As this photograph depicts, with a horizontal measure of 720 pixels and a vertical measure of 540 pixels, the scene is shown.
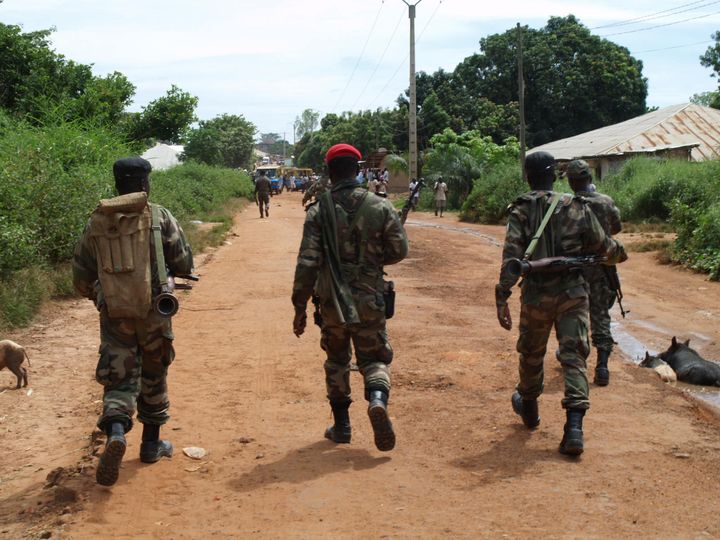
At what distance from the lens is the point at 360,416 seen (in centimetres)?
609

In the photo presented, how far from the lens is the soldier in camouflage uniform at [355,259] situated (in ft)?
16.6

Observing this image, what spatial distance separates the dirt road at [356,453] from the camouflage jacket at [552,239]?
0.98 metres

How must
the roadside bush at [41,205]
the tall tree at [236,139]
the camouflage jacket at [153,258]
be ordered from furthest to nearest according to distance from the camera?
the tall tree at [236,139]
the roadside bush at [41,205]
the camouflage jacket at [153,258]

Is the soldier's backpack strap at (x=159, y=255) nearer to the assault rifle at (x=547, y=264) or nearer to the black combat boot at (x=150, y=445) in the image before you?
the black combat boot at (x=150, y=445)

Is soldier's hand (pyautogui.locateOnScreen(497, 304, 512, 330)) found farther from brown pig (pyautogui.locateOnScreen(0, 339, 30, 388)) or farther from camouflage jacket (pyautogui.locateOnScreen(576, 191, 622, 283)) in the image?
brown pig (pyautogui.locateOnScreen(0, 339, 30, 388))

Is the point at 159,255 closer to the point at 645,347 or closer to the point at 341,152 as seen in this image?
the point at 341,152

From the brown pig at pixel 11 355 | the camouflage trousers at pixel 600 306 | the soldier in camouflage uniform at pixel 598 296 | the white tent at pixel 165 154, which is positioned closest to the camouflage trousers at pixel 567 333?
the soldier in camouflage uniform at pixel 598 296

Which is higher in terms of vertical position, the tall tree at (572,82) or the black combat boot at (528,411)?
the tall tree at (572,82)

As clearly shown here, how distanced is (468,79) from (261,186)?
27.5m

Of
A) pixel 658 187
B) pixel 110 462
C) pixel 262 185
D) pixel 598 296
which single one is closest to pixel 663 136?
pixel 658 187

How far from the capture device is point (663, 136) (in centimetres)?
3309

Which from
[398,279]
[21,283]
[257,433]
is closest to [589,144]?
[398,279]

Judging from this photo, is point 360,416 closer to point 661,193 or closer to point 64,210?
point 64,210

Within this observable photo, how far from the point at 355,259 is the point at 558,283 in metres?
1.24
